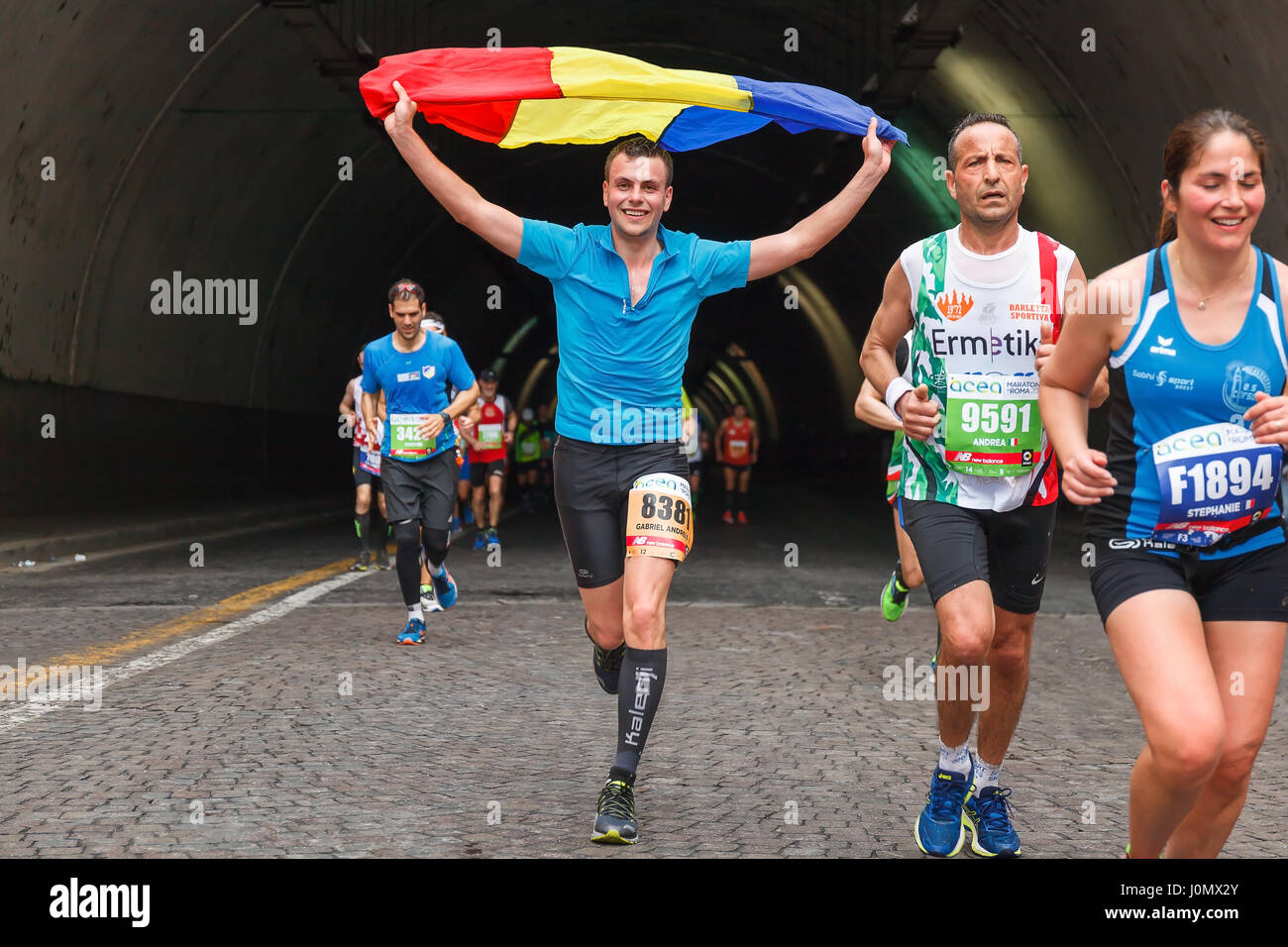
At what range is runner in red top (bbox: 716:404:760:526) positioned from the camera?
2222 centimetres

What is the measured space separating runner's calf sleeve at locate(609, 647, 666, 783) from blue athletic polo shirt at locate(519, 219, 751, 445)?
71cm

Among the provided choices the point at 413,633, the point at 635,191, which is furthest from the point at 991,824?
the point at 413,633

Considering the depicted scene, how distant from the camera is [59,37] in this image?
A: 1383 centimetres

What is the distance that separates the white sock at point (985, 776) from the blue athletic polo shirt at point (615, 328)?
4.75ft

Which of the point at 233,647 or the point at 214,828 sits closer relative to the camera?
the point at 214,828

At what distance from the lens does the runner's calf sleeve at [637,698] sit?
15.6 ft

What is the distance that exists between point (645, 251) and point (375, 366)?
461 centimetres

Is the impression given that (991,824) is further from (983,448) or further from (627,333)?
(627,333)

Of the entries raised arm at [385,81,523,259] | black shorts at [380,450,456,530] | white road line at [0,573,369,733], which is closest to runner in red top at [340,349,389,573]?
white road line at [0,573,369,733]

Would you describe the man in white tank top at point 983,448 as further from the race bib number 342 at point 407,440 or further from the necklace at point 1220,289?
the race bib number 342 at point 407,440

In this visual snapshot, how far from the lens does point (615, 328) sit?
16.5ft

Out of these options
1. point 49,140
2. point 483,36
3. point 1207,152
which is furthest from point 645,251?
point 483,36

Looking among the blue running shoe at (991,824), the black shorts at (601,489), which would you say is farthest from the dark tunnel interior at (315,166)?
the blue running shoe at (991,824)
